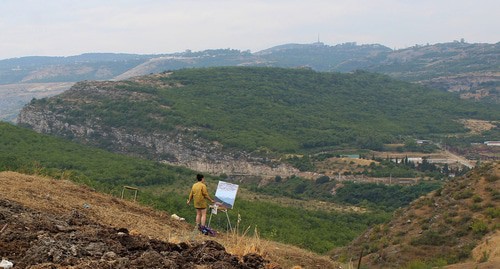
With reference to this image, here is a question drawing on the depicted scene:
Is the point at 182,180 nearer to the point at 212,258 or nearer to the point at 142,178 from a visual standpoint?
the point at 142,178

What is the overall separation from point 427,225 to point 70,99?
295 feet

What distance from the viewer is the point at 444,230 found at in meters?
25.5

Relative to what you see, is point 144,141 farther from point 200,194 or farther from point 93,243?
point 93,243

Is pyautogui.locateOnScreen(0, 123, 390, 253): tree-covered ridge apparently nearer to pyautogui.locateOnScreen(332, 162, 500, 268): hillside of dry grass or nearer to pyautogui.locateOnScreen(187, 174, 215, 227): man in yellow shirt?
pyautogui.locateOnScreen(332, 162, 500, 268): hillside of dry grass

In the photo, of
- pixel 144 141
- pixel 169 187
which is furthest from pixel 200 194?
pixel 144 141

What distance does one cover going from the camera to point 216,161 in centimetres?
8788

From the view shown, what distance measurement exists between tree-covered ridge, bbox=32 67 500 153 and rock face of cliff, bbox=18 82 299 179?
689 millimetres

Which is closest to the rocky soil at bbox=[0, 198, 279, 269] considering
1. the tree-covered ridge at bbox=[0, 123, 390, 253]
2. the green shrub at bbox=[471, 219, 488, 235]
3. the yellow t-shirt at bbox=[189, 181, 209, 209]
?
the yellow t-shirt at bbox=[189, 181, 209, 209]

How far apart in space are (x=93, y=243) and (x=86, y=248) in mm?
329

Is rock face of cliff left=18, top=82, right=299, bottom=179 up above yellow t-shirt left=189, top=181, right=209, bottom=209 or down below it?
below

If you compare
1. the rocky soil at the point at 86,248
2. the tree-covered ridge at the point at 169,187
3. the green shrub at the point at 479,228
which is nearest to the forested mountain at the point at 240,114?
the tree-covered ridge at the point at 169,187

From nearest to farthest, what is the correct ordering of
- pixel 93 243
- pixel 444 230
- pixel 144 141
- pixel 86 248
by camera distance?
pixel 86 248 → pixel 93 243 → pixel 444 230 → pixel 144 141

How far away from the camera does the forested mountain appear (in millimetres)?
94625

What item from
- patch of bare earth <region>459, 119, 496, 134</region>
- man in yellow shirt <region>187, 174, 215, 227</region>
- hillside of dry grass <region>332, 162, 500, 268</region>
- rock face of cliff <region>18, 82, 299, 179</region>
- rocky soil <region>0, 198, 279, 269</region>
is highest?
rocky soil <region>0, 198, 279, 269</region>
